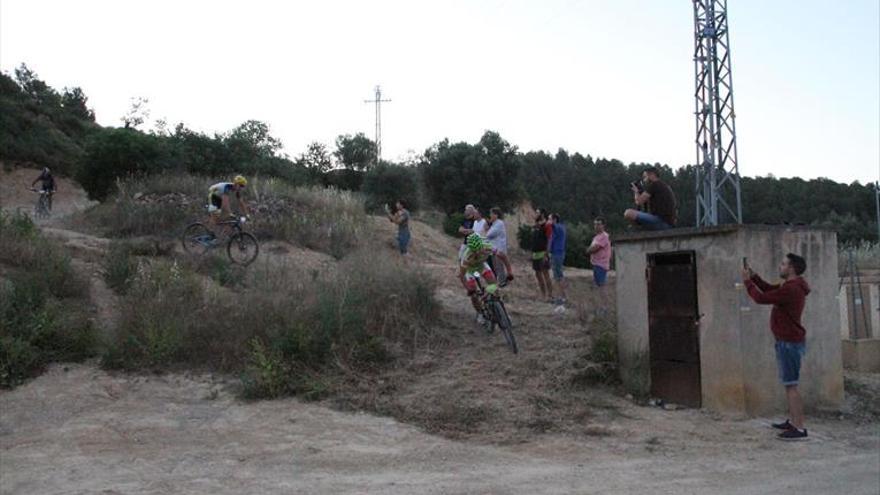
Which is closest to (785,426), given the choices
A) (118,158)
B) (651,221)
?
(651,221)

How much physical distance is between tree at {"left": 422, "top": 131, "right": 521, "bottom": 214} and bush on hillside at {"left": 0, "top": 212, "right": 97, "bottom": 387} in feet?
98.8

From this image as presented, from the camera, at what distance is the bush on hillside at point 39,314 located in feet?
31.1

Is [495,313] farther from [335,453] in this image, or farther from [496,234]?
[335,453]

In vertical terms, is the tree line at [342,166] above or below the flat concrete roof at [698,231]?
above

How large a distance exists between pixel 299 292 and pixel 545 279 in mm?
4746

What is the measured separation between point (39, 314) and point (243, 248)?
5.13 meters

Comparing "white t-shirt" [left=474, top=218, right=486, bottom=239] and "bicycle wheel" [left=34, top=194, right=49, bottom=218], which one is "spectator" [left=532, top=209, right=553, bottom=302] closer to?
"white t-shirt" [left=474, top=218, right=486, bottom=239]

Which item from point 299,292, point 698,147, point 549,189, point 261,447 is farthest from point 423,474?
point 549,189

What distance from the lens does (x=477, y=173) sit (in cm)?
4138

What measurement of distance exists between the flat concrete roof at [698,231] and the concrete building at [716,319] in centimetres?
1

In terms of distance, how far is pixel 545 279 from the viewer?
13.9 meters

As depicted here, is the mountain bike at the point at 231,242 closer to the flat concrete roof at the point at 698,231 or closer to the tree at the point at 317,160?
the flat concrete roof at the point at 698,231

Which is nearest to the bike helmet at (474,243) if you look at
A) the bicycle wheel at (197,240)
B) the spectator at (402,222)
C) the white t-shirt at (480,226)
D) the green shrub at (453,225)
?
the white t-shirt at (480,226)

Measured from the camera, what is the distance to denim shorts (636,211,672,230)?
32.5 ft
